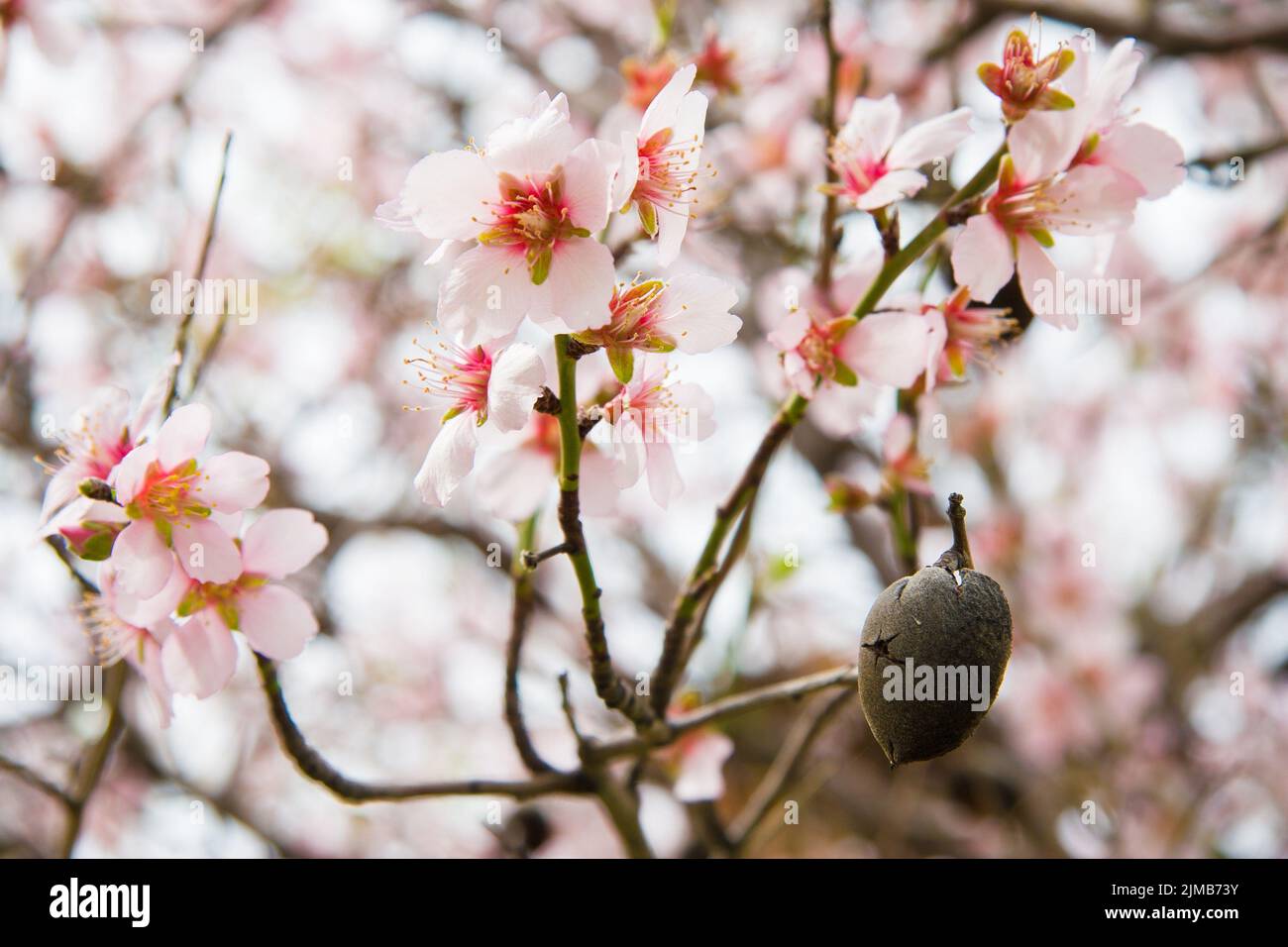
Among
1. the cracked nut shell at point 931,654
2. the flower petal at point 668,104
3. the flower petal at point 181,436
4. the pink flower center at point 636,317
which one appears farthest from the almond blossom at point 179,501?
the cracked nut shell at point 931,654

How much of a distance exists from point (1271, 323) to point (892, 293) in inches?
181

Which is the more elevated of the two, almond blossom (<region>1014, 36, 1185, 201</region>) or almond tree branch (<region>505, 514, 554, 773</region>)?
almond blossom (<region>1014, 36, 1185, 201</region>)

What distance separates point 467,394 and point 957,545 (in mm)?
489

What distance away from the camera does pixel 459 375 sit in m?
1.04

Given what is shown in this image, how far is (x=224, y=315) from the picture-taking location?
1.43m

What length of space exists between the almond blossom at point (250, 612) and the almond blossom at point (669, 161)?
0.50 meters

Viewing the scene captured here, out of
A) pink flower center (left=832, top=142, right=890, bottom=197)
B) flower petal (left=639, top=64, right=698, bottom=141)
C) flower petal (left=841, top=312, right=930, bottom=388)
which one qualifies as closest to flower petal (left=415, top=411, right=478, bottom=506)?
flower petal (left=639, top=64, right=698, bottom=141)

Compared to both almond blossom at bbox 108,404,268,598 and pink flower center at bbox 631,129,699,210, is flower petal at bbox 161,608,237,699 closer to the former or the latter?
almond blossom at bbox 108,404,268,598

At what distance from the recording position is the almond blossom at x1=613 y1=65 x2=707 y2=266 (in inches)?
37.2

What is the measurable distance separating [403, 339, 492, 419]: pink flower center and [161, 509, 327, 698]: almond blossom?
23cm

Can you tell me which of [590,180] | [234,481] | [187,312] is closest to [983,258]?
[590,180]

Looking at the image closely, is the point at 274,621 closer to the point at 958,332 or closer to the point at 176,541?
the point at 176,541

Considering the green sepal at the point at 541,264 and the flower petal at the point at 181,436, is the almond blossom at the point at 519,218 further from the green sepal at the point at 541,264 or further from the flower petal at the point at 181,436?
the flower petal at the point at 181,436
